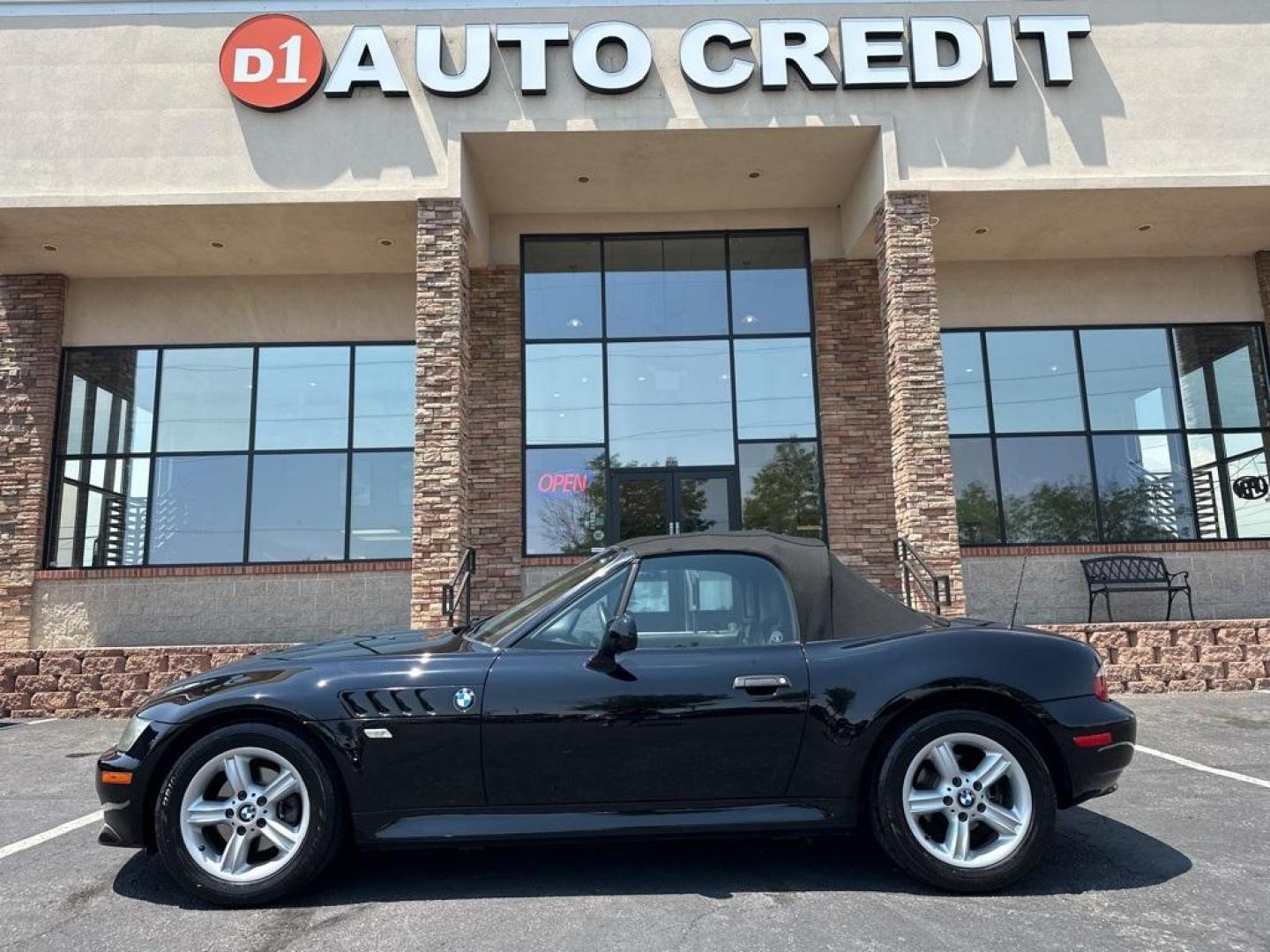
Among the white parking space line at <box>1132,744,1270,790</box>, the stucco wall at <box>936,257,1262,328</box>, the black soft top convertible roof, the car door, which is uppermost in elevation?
the stucco wall at <box>936,257,1262,328</box>

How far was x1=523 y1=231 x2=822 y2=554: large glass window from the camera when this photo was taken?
1138 cm

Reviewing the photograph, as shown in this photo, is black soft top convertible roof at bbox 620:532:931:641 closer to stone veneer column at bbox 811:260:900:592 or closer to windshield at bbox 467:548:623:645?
windshield at bbox 467:548:623:645

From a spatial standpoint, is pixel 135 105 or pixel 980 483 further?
pixel 980 483

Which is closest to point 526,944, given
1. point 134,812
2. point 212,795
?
point 212,795

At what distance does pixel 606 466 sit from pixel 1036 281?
23.1 ft

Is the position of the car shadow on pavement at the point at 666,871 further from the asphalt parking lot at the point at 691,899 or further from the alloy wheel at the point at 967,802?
the alloy wheel at the point at 967,802

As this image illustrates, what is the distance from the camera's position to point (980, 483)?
11.8 m

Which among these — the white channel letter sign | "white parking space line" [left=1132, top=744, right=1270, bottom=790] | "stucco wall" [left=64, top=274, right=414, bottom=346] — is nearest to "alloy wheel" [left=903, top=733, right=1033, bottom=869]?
"white parking space line" [left=1132, top=744, right=1270, bottom=790]

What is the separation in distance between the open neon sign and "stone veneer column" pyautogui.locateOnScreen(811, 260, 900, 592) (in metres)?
3.41

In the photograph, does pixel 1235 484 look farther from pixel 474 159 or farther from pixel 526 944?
pixel 526 944

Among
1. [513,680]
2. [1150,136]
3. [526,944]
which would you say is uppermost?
[1150,136]

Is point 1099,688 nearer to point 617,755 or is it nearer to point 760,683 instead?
point 760,683

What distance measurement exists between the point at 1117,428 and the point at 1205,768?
8018 millimetres

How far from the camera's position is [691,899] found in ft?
10.4
